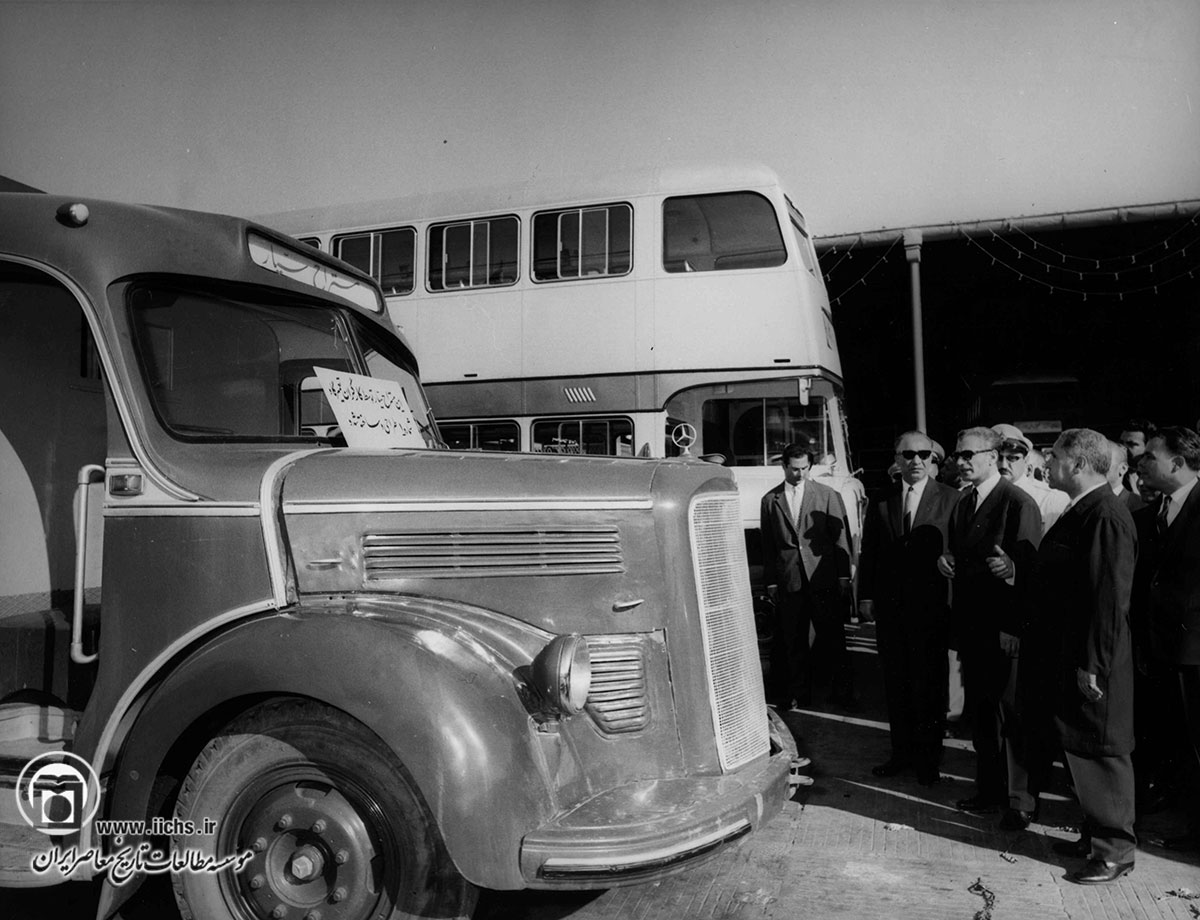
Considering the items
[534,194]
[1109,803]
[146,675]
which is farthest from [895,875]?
[534,194]

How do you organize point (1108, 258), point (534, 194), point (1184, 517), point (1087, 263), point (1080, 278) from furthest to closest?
point (1080, 278) → point (1087, 263) → point (1108, 258) → point (534, 194) → point (1184, 517)

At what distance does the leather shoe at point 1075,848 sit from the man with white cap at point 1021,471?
1747 millimetres

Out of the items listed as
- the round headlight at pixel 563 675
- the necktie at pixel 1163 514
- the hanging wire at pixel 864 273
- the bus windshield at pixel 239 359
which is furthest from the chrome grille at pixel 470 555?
the hanging wire at pixel 864 273

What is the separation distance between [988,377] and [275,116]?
1734cm

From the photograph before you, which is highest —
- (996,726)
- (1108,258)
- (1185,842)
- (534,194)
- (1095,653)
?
(1108,258)

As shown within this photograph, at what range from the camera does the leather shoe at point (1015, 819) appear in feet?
13.7

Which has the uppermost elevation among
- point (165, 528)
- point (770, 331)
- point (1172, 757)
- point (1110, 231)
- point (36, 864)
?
point (1110, 231)

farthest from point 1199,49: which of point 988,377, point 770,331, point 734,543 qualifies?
point 988,377

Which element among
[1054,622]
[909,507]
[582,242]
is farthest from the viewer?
[582,242]

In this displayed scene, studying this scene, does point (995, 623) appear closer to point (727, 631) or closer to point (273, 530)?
point (727, 631)

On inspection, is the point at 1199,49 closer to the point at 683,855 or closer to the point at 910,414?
the point at 683,855

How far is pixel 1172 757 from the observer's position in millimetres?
4500

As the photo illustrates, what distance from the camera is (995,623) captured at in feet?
14.2

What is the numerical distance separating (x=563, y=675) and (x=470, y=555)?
0.57 metres
